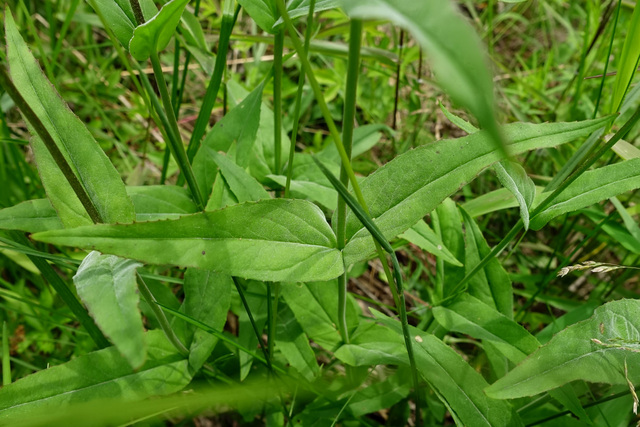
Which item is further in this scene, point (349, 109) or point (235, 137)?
point (235, 137)

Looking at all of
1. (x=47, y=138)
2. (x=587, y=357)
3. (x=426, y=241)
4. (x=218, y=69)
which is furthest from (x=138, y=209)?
(x=587, y=357)

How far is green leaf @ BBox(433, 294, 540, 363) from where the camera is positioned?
Answer: 0.98 metres

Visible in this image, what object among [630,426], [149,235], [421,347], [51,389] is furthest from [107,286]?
[630,426]

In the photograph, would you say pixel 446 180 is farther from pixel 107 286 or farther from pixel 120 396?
pixel 120 396

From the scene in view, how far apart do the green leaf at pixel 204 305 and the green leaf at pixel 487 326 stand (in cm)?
48

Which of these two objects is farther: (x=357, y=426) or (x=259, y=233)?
(x=357, y=426)

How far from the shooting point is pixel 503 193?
4.15 feet

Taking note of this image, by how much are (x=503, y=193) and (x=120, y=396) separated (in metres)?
1.01

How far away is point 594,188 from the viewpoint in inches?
36.7

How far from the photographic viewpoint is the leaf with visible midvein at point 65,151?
0.81 metres

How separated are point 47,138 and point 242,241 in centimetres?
30

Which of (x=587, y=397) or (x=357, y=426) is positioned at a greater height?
(x=587, y=397)

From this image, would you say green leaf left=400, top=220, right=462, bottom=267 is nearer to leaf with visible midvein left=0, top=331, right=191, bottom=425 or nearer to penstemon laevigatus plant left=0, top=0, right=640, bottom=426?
penstemon laevigatus plant left=0, top=0, right=640, bottom=426

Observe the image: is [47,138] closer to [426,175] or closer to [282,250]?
[282,250]
